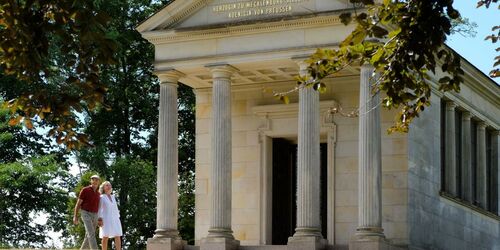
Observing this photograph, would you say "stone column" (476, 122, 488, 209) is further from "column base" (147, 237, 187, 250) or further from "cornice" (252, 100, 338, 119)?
"column base" (147, 237, 187, 250)

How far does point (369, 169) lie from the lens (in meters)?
37.4

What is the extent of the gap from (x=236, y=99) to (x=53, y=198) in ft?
56.3

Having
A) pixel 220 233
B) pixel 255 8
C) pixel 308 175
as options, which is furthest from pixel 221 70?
pixel 220 233

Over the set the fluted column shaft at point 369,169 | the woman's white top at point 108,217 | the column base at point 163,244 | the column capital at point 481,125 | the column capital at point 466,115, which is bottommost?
the column base at point 163,244

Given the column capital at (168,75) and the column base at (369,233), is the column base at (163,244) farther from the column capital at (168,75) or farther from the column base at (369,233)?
the column base at (369,233)

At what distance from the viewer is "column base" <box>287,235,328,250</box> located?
37188 mm

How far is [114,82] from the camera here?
197 feet

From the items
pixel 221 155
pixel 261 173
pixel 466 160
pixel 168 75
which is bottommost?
pixel 261 173

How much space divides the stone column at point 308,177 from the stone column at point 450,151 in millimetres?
7587

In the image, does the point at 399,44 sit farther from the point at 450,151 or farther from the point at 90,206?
the point at 450,151

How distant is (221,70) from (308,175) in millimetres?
4629

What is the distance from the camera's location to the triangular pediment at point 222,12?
38688 mm

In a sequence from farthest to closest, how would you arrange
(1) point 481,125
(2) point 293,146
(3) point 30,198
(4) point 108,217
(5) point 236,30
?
(3) point 30,198, (1) point 481,125, (2) point 293,146, (5) point 236,30, (4) point 108,217

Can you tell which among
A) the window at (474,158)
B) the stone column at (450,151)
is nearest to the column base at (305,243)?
the stone column at (450,151)
